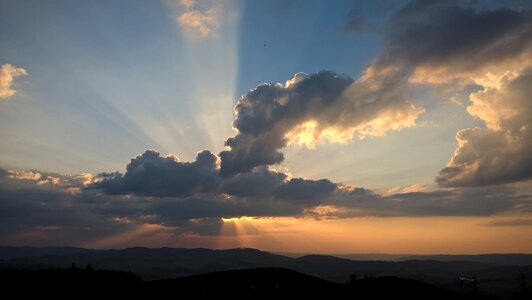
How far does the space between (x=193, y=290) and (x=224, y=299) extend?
26437 millimetres

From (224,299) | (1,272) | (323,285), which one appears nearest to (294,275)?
(323,285)

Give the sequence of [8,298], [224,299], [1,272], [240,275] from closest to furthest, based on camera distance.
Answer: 1. [224,299]
2. [8,298]
3. [1,272]
4. [240,275]

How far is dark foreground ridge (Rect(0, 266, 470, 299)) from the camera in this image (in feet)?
410

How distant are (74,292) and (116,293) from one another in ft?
45.9

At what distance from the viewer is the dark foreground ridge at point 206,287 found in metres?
125

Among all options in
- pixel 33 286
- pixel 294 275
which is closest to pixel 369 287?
pixel 294 275

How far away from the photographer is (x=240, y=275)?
174500mm

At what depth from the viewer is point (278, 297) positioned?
116 metres

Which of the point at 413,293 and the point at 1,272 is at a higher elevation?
the point at 1,272

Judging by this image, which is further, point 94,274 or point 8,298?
point 94,274

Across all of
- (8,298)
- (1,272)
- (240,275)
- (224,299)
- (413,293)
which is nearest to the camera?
(224,299)

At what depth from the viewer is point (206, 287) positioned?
143750 millimetres

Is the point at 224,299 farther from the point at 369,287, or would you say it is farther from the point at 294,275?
the point at 294,275

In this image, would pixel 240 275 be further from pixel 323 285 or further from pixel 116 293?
pixel 116 293
